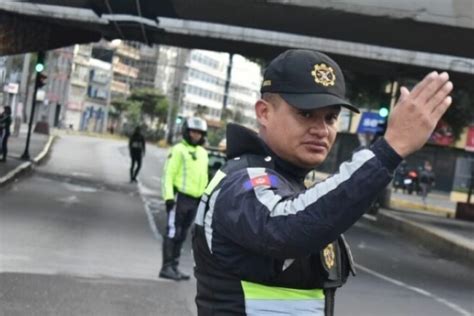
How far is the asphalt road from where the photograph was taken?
25.0 feet

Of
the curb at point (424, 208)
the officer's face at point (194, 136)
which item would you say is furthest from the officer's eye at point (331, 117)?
the curb at point (424, 208)

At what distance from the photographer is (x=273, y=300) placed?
218 cm

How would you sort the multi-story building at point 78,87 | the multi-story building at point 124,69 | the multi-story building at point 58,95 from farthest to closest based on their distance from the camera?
1. the multi-story building at point 124,69
2. the multi-story building at point 78,87
3. the multi-story building at point 58,95

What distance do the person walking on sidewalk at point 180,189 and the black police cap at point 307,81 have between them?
22.0ft

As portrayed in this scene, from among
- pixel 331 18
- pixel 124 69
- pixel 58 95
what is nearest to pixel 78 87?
pixel 58 95

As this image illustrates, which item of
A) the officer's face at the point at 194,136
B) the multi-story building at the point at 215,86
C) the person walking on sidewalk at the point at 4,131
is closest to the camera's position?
the officer's face at the point at 194,136

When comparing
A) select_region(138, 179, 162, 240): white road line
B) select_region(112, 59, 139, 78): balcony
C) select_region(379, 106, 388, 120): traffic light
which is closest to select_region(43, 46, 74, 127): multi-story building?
select_region(112, 59, 139, 78): balcony

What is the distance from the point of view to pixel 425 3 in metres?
11.9

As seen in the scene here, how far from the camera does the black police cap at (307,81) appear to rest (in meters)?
2.18

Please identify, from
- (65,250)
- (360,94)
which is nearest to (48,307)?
Result: (65,250)

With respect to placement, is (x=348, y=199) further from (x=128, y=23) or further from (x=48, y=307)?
(x=128, y=23)

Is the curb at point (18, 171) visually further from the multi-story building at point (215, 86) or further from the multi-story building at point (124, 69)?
the multi-story building at point (215, 86)

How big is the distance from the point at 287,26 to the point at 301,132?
13062 mm

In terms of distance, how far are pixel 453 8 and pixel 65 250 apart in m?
6.72
